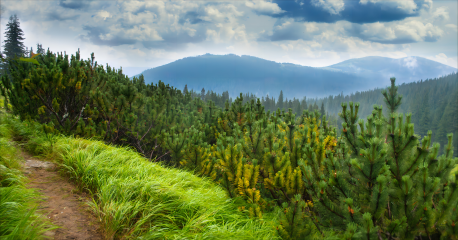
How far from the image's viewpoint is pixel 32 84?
6004 millimetres

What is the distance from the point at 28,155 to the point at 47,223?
353cm

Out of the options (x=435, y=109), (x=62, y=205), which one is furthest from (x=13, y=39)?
(x=435, y=109)

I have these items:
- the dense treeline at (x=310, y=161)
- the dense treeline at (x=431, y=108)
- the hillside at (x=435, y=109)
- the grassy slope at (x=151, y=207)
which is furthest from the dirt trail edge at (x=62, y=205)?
the hillside at (x=435, y=109)

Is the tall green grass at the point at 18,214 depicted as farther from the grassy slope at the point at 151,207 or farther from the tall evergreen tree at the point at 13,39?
the tall evergreen tree at the point at 13,39

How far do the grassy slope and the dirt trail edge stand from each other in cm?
14

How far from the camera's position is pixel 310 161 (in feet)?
11.6

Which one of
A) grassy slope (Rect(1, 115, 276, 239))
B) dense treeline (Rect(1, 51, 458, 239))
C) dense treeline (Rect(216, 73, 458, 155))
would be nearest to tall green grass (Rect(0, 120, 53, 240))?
grassy slope (Rect(1, 115, 276, 239))

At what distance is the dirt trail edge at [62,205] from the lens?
2.69 metres

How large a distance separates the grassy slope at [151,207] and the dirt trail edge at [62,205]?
0.14m

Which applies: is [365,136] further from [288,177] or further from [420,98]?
[420,98]

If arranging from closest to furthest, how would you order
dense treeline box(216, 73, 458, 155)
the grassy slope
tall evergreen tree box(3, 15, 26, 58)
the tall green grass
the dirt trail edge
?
the tall green grass, the dirt trail edge, the grassy slope, tall evergreen tree box(3, 15, 26, 58), dense treeline box(216, 73, 458, 155)

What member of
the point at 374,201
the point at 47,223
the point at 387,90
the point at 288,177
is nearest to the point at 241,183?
the point at 288,177

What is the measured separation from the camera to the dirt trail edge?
269 cm

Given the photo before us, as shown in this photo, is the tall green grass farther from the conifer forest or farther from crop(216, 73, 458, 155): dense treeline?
crop(216, 73, 458, 155): dense treeline
